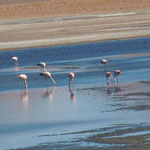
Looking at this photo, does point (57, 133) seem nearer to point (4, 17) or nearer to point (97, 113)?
point (97, 113)

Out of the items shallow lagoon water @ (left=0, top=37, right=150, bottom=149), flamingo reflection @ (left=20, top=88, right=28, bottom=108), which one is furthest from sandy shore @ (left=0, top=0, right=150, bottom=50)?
flamingo reflection @ (left=20, top=88, right=28, bottom=108)

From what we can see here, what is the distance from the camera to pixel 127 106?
12430 mm

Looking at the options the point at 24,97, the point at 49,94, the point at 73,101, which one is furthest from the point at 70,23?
the point at 73,101

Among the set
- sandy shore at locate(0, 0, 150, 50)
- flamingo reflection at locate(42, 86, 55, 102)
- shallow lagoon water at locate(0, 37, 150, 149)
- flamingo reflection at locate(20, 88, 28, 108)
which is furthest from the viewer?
sandy shore at locate(0, 0, 150, 50)

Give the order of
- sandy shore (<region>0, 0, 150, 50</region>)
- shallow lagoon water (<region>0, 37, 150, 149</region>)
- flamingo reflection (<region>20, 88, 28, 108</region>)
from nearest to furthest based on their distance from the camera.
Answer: shallow lagoon water (<region>0, 37, 150, 149</region>) → flamingo reflection (<region>20, 88, 28, 108</region>) → sandy shore (<region>0, 0, 150, 50</region>)

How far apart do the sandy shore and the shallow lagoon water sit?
245 inches

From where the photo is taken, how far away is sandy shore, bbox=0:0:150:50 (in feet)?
99.4

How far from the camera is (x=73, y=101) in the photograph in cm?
1371

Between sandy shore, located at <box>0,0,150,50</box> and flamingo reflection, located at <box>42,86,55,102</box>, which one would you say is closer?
flamingo reflection, located at <box>42,86,55,102</box>

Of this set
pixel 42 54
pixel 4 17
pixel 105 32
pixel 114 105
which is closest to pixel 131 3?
pixel 4 17

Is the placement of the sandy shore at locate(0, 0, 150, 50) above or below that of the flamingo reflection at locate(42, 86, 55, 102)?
above

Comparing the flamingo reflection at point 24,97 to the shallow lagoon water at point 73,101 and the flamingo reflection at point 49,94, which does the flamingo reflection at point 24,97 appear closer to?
the shallow lagoon water at point 73,101

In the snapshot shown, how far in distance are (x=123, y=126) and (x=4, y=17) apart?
132 ft

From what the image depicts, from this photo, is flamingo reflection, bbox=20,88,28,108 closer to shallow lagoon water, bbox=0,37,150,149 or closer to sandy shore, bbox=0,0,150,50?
shallow lagoon water, bbox=0,37,150,149
